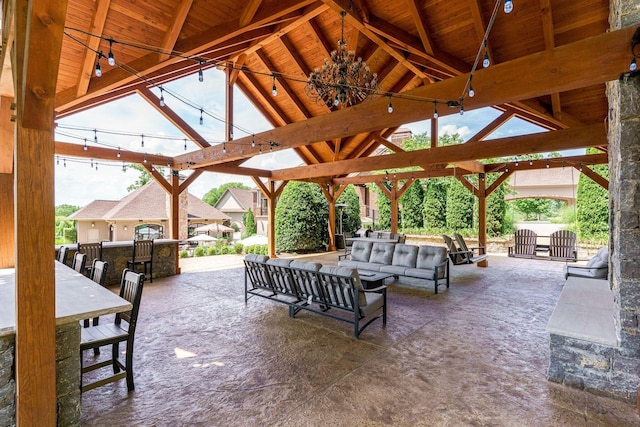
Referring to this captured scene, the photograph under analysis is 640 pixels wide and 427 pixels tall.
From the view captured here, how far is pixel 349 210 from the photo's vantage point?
46.7 feet

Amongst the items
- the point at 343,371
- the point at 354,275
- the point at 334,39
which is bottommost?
the point at 343,371

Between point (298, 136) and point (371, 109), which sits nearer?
point (371, 109)

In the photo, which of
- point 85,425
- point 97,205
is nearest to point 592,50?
point 85,425

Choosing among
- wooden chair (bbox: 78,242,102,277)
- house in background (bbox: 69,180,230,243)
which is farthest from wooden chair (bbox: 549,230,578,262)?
house in background (bbox: 69,180,230,243)

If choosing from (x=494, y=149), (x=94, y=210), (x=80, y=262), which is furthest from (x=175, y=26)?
(x=94, y=210)

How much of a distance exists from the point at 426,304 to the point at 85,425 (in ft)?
14.9

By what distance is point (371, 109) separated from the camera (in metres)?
4.08

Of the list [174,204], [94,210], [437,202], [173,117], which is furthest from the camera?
[94,210]

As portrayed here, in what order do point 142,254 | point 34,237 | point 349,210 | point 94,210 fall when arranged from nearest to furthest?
1. point 34,237
2. point 142,254
3. point 349,210
4. point 94,210

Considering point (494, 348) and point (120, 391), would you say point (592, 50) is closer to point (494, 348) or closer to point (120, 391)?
point (494, 348)

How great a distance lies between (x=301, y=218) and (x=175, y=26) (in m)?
8.76

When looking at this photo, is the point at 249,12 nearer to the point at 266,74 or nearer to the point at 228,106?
the point at 266,74

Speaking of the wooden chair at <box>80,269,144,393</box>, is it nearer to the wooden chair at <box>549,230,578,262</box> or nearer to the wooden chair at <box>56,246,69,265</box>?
the wooden chair at <box>56,246,69,265</box>

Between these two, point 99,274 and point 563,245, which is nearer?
point 99,274
